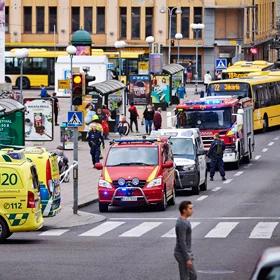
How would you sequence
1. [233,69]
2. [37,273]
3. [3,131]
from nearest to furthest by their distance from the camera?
[37,273] < [3,131] < [233,69]

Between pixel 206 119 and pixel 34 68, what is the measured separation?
173 ft

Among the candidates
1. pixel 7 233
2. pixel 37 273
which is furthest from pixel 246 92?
pixel 37 273

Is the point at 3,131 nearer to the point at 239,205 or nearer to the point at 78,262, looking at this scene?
the point at 239,205

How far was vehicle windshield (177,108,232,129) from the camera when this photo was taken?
4681cm

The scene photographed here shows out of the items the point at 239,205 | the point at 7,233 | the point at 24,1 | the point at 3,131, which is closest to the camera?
the point at 7,233

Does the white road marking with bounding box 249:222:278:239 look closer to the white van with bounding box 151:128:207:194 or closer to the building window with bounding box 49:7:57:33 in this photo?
the white van with bounding box 151:128:207:194

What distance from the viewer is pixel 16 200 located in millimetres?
24828

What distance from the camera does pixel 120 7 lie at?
113250 mm

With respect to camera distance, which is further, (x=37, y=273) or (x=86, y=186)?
(x=86, y=186)

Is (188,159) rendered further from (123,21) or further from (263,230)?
(123,21)

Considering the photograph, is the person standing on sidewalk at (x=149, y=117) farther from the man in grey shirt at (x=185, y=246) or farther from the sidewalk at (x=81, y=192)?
the man in grey shirt at (x=185, y=246)

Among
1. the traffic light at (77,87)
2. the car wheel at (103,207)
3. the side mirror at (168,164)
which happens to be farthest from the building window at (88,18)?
the traffic light at (77,87)

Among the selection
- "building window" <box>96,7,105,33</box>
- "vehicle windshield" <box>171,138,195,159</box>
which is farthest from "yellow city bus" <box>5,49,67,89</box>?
"vehicle windshield" <box>171,138,195,159</box>

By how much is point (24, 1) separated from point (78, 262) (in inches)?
3600
